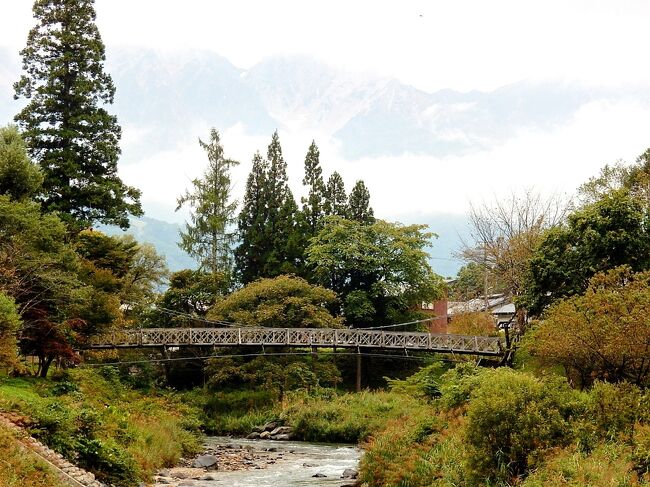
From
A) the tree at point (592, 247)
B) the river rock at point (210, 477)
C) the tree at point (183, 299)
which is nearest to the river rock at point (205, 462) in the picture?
the river rock at point (210, 477)

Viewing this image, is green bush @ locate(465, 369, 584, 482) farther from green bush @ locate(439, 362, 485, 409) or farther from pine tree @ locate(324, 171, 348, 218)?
pine tree @ locate(324, 171, 348, 218)

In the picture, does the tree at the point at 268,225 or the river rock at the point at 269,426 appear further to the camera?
the tree at the point at 268,225

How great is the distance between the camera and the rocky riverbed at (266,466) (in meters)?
17.1

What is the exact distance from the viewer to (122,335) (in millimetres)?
30359

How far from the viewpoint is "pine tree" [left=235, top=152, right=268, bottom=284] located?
42.9 m

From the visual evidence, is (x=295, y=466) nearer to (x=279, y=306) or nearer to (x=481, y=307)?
(x=279, y=306)

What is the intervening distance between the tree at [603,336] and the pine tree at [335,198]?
88.3ft

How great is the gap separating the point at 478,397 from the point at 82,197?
2261cm

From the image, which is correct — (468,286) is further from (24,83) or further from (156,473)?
(156,473)

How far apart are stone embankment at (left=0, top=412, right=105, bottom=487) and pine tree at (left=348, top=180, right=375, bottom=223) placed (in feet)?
103

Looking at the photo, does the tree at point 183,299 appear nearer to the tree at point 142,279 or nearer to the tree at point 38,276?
the tree at point 142,279

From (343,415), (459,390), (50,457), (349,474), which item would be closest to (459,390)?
(459,390)

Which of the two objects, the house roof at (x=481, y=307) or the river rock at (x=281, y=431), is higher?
the house roof at (x=481, y=307)

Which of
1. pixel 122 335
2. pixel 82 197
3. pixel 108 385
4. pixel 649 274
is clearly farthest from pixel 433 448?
pixel 82 197
